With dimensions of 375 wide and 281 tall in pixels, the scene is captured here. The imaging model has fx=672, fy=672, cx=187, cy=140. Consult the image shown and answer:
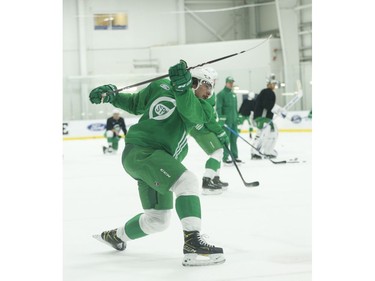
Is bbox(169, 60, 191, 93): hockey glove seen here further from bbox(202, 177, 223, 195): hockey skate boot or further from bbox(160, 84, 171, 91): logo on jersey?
bbox(202, 177, 223, 195): hockey skate boot

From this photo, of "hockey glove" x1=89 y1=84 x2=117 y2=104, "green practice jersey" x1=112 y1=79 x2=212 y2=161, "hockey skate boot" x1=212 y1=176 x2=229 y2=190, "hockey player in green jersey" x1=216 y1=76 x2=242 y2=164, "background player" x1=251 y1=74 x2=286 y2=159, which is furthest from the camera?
"background player" x1=251 y1=74 x2=286 y2=159

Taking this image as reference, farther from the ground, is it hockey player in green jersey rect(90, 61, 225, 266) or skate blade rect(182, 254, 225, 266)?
hockey player in green jersey rect(90, 61, 225, 266)

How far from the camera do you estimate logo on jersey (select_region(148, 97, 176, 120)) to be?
10.4 ft

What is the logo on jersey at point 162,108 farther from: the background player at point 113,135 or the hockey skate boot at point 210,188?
the background player at point 113,135

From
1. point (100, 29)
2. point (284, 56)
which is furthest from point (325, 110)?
point (100, 29)

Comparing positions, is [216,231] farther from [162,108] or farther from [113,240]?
[162,108]

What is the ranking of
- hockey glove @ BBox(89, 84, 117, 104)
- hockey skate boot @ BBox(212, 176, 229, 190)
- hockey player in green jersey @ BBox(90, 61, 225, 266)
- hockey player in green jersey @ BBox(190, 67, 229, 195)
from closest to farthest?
hockey player in green jersey @ BBox(90, 61, 225, 266) → hockey glove @ BBox(89, 84, 117, 104) → hockey player in green jersey @ BBox(190, 67, 229, 195) → hockey skate boot @ BBox(212, 176, 229, 190)

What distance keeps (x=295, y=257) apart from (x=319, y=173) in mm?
1514

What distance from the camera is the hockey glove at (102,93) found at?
A: 10.8 feet

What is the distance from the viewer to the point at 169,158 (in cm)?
308

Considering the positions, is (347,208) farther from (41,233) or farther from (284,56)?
(284,56)

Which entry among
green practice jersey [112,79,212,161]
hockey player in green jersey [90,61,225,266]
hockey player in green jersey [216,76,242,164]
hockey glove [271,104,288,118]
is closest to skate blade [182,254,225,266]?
hockey player in green jersey [90,61,225,266]

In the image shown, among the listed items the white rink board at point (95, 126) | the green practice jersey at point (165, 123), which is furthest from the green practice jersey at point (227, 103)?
the white rink board at point (95, 126)

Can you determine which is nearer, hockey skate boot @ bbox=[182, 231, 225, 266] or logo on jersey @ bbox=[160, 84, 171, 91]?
hockey skate boot @ bbox=[182, 231, 225, 266]
